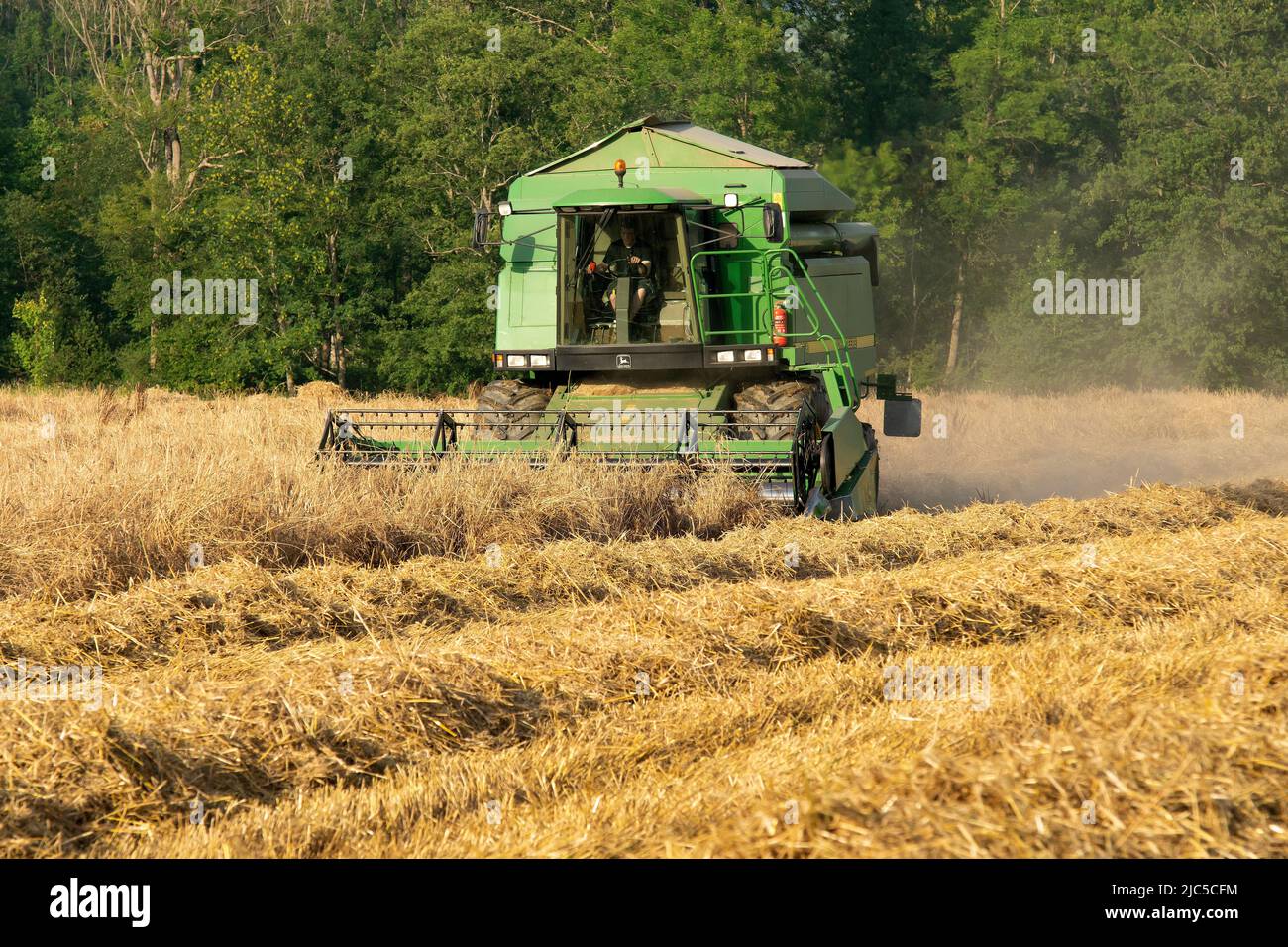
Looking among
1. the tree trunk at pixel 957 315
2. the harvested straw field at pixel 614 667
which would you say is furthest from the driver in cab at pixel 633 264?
the tree trunk at pixel 957 315

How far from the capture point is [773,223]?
34.3 feet

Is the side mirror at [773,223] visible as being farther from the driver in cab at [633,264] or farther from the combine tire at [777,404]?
the combine tire at [777,404]

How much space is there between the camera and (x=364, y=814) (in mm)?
4238

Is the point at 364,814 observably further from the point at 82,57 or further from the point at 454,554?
the point at 82,57

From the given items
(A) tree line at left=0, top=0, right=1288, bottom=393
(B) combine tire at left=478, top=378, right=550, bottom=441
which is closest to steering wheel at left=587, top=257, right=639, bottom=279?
(B) combine tire at left=478, top=378, right=550, bottom=441

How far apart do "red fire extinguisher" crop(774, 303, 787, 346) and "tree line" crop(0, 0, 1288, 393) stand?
1464cm

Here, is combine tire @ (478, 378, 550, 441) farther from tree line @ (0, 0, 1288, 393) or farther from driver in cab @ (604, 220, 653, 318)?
tree line @ (0, 0, 1288, 393)

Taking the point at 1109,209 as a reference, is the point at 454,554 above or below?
below

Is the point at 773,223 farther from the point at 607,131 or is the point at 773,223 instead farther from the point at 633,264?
the point at 607,131

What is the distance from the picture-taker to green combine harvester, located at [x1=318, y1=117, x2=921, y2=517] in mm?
10398

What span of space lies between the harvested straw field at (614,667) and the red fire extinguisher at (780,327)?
1840mm
